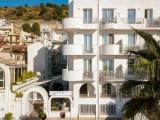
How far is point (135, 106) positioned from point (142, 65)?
2.10m

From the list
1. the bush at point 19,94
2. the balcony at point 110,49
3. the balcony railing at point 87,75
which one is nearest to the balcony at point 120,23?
the balcony at point 110,49

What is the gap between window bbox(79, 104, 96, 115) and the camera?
41812 mm

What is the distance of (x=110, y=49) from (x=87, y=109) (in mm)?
6488

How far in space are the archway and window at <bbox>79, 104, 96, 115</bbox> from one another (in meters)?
1.34

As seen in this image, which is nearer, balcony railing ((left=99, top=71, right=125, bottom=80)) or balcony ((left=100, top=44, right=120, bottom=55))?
balcony ((left=100, top=44, right=120, bottom=55))

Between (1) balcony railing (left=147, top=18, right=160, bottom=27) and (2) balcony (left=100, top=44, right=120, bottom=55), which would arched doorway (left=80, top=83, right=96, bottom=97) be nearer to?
(2) balcony (left=100, top=44, right=120, bottom=55)

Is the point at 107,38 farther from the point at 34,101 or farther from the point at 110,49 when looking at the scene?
the point at 34,101

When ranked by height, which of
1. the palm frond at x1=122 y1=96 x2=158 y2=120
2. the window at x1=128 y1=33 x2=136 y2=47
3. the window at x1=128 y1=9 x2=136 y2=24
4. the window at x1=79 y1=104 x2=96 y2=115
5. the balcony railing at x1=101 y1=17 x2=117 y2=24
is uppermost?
the window at x1=128 y1=9 x2=136 y2=24

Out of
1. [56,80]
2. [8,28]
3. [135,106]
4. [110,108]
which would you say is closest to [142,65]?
[135,106]

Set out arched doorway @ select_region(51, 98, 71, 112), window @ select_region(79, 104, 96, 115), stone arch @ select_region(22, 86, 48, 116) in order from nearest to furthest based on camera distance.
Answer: stone arch @ select_region(22, 86, 48, 116) → window @ select_region(79, 104, 96, 115) → arched doorway @ select_region(51, 98, 71, 112)

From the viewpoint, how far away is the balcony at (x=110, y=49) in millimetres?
40906

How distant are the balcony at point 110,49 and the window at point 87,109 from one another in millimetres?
5429

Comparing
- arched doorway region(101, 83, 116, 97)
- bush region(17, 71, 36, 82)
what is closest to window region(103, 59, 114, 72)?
arched doorway region(101, 83, 116, 97)

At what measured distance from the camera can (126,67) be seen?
4228 centimetres
